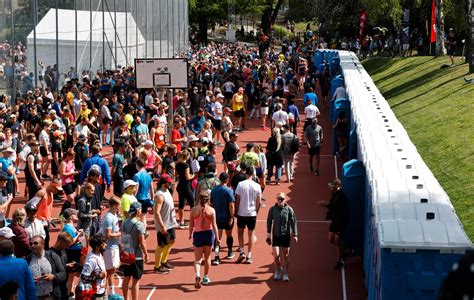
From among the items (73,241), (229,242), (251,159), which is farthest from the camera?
(251,159)

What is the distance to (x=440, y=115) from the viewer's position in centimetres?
2664

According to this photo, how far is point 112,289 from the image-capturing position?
38.6ft

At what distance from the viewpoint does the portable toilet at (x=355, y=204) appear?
1384 centimetres

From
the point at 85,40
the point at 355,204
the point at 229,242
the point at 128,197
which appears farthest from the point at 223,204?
the point at 85,40

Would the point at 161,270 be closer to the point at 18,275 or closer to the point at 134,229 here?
the point at 134,229

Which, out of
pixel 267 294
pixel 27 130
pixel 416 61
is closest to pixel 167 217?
pixel 267 294

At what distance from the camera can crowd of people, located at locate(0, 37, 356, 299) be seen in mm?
10797

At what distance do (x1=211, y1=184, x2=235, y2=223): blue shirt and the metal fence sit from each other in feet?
53.6

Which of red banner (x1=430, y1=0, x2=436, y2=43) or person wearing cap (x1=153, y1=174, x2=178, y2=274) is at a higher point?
red banner (x1=430, y1=0, x2=436, y2=43)

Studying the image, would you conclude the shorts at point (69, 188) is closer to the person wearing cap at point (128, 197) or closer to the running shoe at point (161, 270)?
the person wearing cap at point (128, 197)

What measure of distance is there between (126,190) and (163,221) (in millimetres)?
753

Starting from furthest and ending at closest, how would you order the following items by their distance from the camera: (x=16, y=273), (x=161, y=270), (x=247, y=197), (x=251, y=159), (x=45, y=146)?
(x=45, y=146) < (x=251, y=159) < (x=247, y=197) < (x=161, y=270) < (x=16, y=273)

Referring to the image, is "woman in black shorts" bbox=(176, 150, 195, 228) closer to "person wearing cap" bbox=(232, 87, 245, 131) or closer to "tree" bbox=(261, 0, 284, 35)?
"person wearing cap" bbox=(232, 87, 245, 131)

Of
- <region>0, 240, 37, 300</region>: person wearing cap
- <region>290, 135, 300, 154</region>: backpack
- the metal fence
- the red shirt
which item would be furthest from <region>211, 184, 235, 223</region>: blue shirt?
the metal fence
